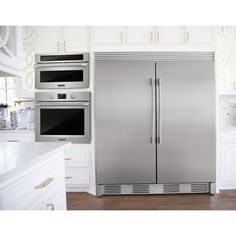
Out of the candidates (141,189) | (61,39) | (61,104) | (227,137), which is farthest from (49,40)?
(227,137)

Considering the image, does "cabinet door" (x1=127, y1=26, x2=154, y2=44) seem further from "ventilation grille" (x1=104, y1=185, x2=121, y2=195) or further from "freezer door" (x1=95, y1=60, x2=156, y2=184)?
"ventilation grille" (x1=104, y1=185, x2=121, y2=195)

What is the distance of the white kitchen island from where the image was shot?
0.77 metres

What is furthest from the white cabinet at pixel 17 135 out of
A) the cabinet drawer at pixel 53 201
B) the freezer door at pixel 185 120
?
the cabinet drawer at pixel 53 201

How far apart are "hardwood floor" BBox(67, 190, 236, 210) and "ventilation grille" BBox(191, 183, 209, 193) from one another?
0.05 m

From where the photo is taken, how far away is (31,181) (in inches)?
38.8

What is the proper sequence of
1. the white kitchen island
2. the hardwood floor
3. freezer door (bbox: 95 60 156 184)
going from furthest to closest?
freezer door (bbox: 95 60 156 184) → the hardwood floor → the white kitchen island

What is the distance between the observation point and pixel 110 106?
2764mm

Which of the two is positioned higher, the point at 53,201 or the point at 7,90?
the point at 7,90

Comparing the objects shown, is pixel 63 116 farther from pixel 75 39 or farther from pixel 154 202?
pixel 154 202

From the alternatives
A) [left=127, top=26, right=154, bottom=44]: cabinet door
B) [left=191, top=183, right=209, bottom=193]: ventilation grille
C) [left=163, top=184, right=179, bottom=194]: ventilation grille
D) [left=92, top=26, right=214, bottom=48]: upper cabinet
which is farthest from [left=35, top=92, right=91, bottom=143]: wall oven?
[left=191, top=183, right=209, bottom=193]: ventilation grille

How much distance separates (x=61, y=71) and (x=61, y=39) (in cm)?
39

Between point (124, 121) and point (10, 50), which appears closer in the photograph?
point (10, 50)
